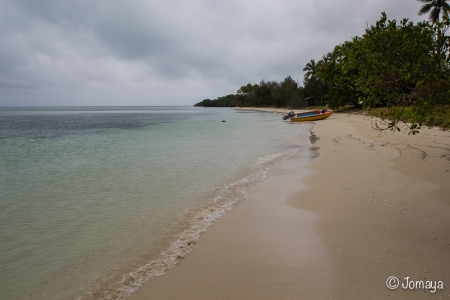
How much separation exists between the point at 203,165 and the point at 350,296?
9.70 meters

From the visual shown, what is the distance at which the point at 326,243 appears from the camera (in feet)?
16.3

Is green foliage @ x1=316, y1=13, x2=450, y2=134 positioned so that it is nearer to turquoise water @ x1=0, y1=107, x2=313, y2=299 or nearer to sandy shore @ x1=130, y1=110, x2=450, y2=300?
sandy shore @ x1=130, y1=110, x2=450, y2=300

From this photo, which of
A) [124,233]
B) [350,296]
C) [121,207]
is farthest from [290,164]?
[350,296]

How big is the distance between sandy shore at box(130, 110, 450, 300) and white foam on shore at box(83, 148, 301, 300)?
0.54 feet

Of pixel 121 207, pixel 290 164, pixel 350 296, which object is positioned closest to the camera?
pixel 350 296

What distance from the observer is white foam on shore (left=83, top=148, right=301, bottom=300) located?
410 centimetres

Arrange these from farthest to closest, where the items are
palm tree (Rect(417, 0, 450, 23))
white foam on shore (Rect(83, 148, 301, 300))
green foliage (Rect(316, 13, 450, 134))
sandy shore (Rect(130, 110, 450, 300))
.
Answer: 1. palm tree (Rect(417, 0, 450, 23))
2. green foliage (Rect(316, 13, 450, 134))
3. white foam on shore (Rect(83, 148, 301, 300))
4. sandy shore (Rect(130, 110, 450, 300))

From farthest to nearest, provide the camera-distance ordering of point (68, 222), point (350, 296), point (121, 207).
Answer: point (121, 207)
point (68, 222)
point (350, 296)

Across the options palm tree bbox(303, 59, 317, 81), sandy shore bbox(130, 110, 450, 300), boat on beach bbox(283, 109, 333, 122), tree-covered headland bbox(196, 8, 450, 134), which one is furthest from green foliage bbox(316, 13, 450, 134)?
palm tree bbox(303, 59, 317, 81)

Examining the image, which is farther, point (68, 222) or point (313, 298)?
point (68, 222)

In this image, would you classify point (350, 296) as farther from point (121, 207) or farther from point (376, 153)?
point (376, 153)

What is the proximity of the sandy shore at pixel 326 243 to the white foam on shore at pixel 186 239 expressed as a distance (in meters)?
0.16

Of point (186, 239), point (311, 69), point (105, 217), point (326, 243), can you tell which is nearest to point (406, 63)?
point (326, 243)

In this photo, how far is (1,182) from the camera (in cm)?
1088
